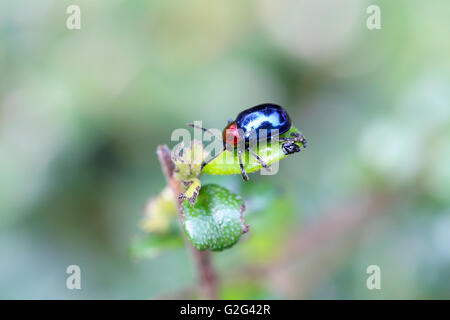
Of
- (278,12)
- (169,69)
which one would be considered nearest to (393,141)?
(278,12)

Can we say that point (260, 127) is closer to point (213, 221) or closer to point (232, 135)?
point (232, 135)

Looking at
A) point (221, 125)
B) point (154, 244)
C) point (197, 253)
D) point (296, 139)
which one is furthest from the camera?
point (221, 125)

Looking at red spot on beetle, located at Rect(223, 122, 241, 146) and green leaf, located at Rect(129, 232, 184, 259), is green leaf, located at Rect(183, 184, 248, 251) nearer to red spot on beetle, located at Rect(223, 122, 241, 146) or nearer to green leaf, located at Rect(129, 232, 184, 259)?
red spot on beetle, located at Rect(223, 122, 241, 146)

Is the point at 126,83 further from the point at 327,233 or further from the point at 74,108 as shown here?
the point at 327,233

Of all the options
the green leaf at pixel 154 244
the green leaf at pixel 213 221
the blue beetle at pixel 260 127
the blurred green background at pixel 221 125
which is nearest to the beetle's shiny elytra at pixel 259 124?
the blue beetle at pixel 260 127

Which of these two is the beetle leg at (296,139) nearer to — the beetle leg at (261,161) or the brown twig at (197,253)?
the beetle leg at (261,161)

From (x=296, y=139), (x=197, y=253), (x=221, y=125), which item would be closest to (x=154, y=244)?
(x=197, y=253)
